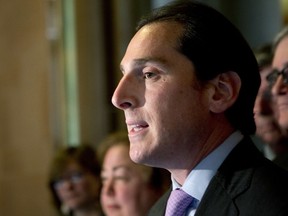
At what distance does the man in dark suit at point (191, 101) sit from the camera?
6.45ft

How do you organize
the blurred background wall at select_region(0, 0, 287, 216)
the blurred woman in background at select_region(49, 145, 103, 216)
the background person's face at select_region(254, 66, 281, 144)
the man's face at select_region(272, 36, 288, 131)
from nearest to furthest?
the man's face at select_region(272, 36, 288, 131) < the background person's face at select_region(254, 66, 281, 144) < the blurred woman in background at select_region(49, 145, 103, 216) < the blurred background wall at select_region(0, 0, 287, 216)

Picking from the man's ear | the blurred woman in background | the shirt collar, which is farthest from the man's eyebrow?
the blurred woman in background

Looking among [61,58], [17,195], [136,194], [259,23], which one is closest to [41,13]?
[61,58]

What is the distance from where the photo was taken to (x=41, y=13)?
18.6 feet

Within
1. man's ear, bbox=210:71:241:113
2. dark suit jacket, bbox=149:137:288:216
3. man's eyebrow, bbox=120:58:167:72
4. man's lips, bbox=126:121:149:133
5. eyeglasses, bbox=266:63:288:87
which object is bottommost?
dark suit jacket, bbox=149:137:288:216

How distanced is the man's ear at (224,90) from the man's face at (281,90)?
0.85 metres

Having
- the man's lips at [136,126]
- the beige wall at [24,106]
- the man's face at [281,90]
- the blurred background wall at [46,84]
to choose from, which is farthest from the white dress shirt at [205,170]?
the beige wall at [24,106]

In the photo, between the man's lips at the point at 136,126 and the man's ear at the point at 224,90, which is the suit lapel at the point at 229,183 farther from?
the man's lips at the point at 136,126

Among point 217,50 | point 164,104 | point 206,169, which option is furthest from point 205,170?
point 217,50

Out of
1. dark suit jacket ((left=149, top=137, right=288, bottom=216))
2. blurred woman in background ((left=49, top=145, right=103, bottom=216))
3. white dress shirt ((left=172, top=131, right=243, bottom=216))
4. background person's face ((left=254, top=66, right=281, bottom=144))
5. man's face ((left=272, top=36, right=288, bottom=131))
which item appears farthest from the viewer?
blurred woman in background ((left=49, top=145, right=103, bottom=216))

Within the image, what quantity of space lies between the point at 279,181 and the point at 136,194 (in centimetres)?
132

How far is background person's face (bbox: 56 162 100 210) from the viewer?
4.03m

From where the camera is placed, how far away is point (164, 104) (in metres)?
1.97

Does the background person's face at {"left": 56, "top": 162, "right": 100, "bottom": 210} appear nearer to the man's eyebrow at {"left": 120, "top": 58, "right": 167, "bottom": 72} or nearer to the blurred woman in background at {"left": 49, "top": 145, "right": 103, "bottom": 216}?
the blurred woman in background at {"left": 49, "top": 145, "right": 103, "bottom": 216}
